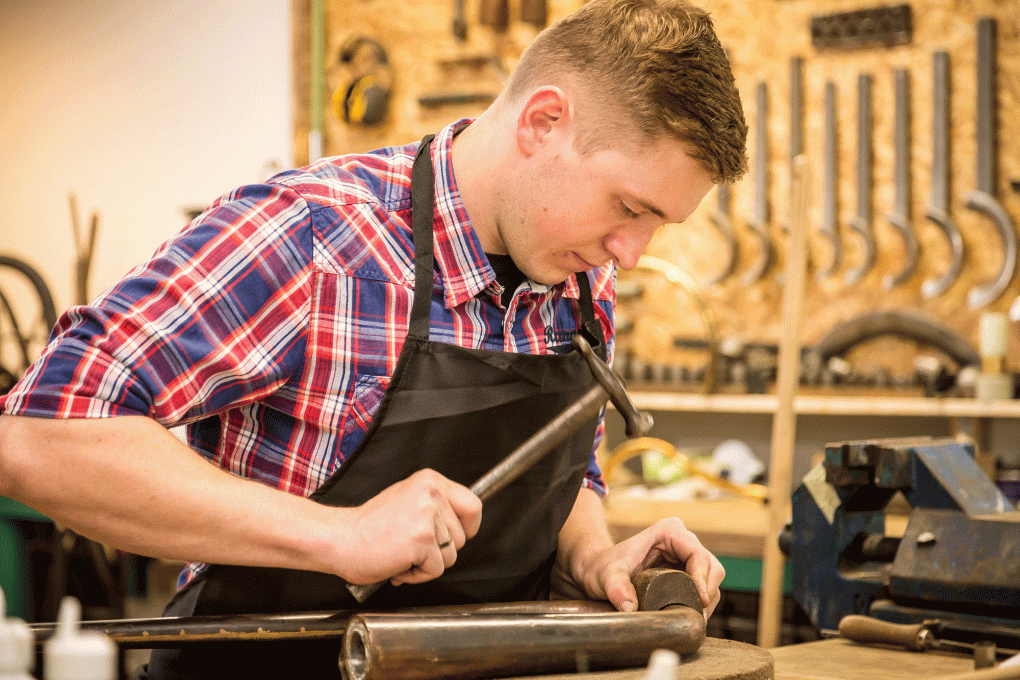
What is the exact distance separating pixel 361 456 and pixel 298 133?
11.6 ft

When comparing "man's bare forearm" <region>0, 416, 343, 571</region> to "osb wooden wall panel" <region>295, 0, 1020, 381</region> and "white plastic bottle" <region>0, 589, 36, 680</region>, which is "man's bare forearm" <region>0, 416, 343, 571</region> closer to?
"white plastic bottle" <region>0, 589, 36, 680</region>

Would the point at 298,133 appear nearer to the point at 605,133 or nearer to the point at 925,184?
the point at 925,184

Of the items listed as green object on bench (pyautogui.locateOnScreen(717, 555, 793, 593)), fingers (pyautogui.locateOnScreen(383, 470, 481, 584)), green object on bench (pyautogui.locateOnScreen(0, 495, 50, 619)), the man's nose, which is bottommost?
green object on bench (pyautogui.locateOnScreen(0, 495, 50, 619))

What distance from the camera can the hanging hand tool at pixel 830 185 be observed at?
147 inches

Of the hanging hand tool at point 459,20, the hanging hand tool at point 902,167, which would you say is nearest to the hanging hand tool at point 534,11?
the hanging hand tool at point 459,20

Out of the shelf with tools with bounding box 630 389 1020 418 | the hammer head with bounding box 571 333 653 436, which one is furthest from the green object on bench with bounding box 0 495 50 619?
the hammer head with bounding box 571 333 653 436

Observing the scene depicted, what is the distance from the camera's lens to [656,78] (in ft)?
4.26

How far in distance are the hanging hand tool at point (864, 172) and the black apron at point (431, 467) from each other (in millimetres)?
2498

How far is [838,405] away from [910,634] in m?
1.88

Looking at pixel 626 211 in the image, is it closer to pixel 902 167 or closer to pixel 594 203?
pixel 594 203

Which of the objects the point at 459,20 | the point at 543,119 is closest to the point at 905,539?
the point at 543,119

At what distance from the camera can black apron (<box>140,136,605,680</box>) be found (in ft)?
4.35

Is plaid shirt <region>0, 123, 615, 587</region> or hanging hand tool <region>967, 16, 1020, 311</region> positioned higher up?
hanging hand tool <region>967, 16, 1020, 311</region>

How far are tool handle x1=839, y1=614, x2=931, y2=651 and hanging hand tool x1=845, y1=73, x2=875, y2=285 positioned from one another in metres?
2.25
